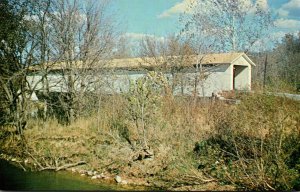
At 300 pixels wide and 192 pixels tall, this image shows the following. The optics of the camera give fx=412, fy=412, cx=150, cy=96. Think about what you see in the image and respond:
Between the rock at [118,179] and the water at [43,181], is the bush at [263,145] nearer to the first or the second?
the rock at [118,179]

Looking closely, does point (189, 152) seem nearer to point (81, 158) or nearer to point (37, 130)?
point (81, 158)

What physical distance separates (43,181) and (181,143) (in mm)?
2071

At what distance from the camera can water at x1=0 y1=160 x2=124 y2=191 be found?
5199mm

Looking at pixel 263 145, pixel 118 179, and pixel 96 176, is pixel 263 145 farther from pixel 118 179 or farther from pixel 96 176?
pixel 96 176

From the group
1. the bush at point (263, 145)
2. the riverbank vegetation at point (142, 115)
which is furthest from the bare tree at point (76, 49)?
the bush at point (263, 145)

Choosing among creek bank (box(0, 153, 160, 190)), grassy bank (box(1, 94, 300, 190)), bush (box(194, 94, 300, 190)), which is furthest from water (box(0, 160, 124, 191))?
bush (box(194, 94, 300, 190))

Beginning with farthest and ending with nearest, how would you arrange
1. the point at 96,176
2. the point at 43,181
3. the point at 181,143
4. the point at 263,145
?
the point at 181,143, the point at 96,176, the point at 43,181, the point at 263,145

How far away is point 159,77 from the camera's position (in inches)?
261

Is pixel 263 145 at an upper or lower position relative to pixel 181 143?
upper

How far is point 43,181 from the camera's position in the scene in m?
5.65

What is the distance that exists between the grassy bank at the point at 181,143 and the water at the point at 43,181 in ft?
0.86

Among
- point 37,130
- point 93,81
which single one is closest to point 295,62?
point 93,81

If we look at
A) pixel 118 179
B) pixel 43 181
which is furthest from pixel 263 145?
pixel 43 181

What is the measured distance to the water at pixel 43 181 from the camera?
5199 mm
